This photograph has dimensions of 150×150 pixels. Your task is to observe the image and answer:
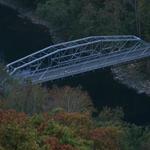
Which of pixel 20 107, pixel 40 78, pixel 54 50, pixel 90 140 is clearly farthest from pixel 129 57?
pixel 90 140

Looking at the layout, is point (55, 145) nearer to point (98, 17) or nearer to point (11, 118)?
point (11, 118)

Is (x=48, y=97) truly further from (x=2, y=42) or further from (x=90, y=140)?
(x=2, y=42)

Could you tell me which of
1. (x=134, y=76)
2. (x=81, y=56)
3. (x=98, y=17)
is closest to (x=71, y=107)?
(x=134, y=76)

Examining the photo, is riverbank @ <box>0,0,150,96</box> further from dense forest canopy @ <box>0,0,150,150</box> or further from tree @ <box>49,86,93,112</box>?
tree @ <box>49,86,93,112</box>

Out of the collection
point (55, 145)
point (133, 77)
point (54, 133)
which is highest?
point (133, 77)

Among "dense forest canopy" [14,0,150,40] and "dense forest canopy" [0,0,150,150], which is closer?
"dense forest canopy" [0,0,150,150]

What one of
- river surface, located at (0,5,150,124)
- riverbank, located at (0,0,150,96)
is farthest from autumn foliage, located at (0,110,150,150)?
riverbank, located at (0,0,150,96)

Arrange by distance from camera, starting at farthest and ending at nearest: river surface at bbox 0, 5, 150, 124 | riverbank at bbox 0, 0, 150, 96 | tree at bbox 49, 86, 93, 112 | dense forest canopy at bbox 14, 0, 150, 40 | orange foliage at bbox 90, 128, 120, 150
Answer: dense forest canopy at bbox 14, 0, 150, 40 → riverbank at bbox 0, 0, 150, 96 → river surface at bbox 0, 5, 150, 124 → tree at bbox 49, 86, 93, 112 → orange foliage at bbox 90, 128, 120, 150
